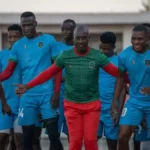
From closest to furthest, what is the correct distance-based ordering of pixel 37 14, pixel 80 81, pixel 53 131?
pixel 80 81
pixel 53 131
pixel 37 14

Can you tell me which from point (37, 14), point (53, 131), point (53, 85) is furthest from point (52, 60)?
point (37, 14)

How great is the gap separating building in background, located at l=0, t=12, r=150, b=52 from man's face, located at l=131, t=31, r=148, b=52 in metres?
8.57

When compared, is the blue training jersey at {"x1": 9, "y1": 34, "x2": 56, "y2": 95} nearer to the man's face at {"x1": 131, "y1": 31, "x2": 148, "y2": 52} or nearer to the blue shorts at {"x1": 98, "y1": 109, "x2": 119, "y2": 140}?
the blue shorts at {"x1": 98, "y1": 109, "x2": 119, "y2": 140}

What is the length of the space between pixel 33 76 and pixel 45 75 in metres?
0.82

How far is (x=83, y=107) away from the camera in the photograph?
10.1 metres

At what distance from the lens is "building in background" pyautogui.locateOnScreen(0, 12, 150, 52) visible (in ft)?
62.2

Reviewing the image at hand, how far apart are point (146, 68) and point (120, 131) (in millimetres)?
917

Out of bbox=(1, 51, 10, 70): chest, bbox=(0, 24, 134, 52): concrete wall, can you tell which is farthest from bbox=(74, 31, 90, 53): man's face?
bbox=(0, 24, 134, 52): concrete wall

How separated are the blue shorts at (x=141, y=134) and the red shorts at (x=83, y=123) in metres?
1.11

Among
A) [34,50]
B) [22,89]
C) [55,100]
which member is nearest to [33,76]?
[34,50]

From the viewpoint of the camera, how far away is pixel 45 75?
33.4 feet

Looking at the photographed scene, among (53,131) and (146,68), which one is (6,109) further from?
(146,68)

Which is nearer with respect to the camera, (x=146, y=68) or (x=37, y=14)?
(x=146, y=68)

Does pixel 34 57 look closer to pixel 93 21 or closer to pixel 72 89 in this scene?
pixel 72 89
